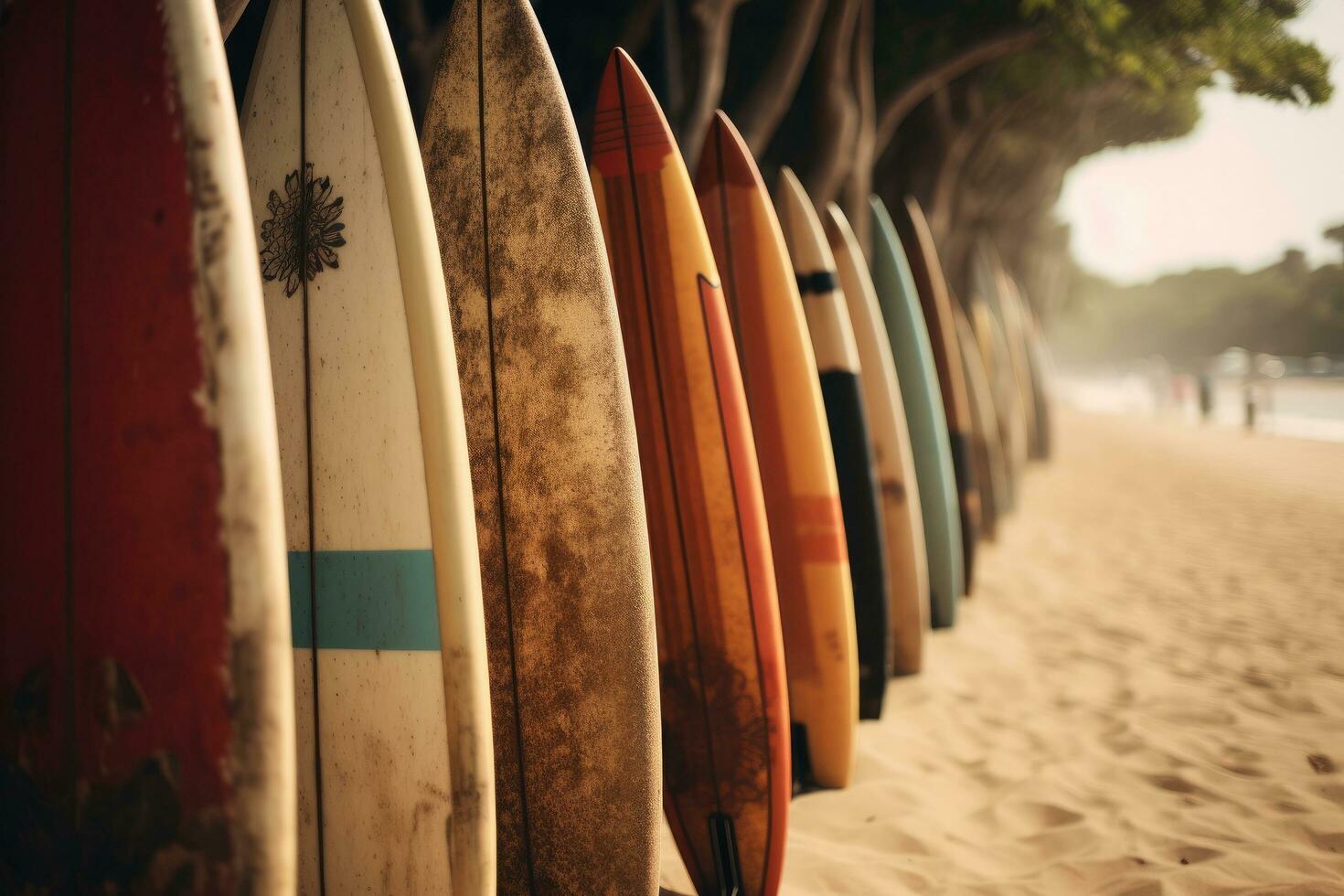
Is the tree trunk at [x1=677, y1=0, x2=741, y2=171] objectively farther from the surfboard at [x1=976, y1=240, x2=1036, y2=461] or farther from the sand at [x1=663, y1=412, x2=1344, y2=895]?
the surfboard at [x1=976, y1=240, x2=1036, y2=461]

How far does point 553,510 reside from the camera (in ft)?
4.96

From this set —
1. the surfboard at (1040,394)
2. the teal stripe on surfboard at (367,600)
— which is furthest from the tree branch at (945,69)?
the surfboard at (1040,394)

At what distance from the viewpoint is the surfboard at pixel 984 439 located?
461 cm

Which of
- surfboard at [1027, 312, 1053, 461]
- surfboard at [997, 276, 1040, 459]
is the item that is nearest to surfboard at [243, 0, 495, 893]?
surfboard at [997, 276, 1040, 459]

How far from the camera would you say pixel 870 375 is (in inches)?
116

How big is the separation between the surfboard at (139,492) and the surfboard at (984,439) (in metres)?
4.10

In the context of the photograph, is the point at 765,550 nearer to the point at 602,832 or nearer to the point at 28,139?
the point at 602,832

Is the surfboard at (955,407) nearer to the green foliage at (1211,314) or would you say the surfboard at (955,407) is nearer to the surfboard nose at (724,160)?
the surfboard nose at (724,160)

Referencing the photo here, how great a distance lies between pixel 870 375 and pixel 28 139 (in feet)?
8.15

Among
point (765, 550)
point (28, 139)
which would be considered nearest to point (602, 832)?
point (765, 550)

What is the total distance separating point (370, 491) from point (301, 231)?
53 cm

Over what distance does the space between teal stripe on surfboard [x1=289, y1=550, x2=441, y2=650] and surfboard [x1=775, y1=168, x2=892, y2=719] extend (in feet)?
5.12

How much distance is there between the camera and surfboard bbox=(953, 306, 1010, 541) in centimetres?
461

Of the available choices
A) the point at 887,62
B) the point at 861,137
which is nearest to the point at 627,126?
the point at 861,137
